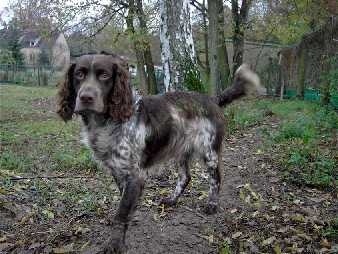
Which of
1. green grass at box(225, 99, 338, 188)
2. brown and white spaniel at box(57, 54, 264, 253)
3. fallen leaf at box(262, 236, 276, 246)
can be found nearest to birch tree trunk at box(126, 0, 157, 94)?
green grass at box(225, 99, 338, 188)

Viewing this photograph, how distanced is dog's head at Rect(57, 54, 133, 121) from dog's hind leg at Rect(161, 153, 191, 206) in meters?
1.66

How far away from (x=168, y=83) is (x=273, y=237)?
4118mm

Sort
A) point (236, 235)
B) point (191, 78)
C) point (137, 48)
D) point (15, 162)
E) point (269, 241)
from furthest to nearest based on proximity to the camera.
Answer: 1. point (137, 48)
2. point (191, 78)
3. point (15, 162)
4. point (236, 235)
5. point (269, 241)

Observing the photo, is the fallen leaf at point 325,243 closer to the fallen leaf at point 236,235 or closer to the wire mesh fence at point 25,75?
the fallen leaf at point 236,235

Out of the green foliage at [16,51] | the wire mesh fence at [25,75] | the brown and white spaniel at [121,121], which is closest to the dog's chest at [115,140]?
the brown and white spaniel at [121,121]

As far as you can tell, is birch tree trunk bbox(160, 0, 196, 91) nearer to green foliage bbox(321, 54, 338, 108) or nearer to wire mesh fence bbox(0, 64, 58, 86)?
green foliage bbox(321, 54, 338, 108)

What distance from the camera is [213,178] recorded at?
5.91 meters

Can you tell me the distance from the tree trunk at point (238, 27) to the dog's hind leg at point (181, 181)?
18034 millimetres

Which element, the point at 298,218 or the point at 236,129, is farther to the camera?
the point at 236,129

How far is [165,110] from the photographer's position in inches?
204

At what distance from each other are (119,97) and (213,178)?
194 cm

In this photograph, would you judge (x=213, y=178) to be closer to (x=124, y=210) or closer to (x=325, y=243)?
(x=325, y=243)

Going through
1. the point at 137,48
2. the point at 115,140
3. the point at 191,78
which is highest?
the point at 137,48

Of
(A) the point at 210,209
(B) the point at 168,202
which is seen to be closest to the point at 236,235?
(A) the point at 210,209
